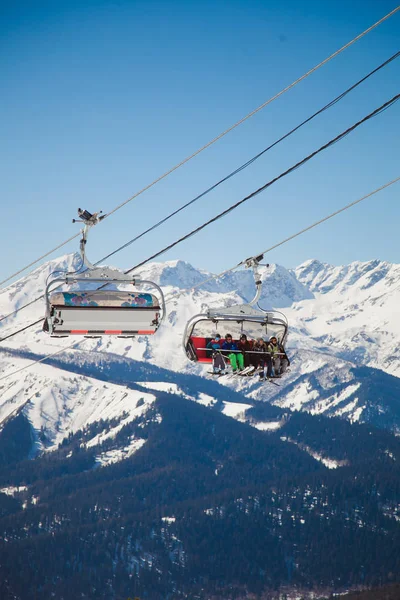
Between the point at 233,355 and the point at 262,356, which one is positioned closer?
the point at 233,355

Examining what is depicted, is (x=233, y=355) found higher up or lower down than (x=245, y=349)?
lower down

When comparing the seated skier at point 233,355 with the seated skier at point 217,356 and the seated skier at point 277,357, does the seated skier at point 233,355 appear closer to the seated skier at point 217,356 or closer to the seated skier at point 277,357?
the seated skier at point 217,356

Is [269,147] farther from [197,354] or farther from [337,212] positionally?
[197,354]

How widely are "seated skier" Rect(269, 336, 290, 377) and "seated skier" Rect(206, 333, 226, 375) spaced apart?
171cm

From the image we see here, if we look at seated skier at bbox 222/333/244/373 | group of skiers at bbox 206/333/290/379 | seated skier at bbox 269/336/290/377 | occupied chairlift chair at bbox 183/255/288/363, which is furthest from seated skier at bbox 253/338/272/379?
seated skier at bbox 222/333/244/373

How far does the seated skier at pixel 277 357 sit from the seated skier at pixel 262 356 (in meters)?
0.14

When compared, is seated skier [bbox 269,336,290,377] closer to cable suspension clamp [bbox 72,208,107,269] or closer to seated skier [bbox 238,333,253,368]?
seated skier [bbox 238,333,253,368]

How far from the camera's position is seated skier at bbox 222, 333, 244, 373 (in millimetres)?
28438

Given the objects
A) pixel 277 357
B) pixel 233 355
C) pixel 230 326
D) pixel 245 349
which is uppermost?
pixel 230 326

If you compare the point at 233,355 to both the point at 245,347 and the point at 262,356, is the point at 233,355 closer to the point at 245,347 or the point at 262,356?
the point at 245,347

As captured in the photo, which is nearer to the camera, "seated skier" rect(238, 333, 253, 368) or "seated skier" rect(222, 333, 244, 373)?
"seated skier" rect(222, 333, 244, 373)

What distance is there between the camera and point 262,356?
94.1 feet

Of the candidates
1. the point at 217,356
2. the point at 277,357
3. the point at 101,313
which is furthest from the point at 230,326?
the point at 101,313

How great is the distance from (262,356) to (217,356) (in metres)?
1.52
